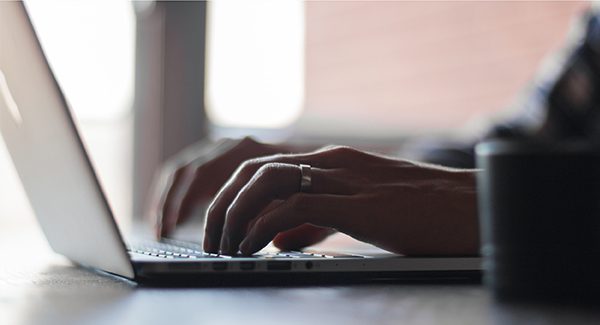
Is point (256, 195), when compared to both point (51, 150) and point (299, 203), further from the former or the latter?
point (51, 150)

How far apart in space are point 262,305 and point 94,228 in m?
0.20

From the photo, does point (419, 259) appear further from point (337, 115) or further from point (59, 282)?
point (337, 115)

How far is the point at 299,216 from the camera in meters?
0.80

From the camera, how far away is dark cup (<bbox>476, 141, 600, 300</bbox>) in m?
0.51

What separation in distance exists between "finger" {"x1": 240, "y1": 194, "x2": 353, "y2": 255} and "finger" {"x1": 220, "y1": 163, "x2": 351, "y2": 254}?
1 cm

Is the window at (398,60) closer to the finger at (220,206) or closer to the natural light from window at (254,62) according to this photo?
the natural light from window at (254,62)

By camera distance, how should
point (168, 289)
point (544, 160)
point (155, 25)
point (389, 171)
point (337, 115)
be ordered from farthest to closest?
point (337, 115) → point (155, 25) → point (389, 171) → point (168, 289) → point (544, 160)

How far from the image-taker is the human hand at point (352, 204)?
0.80 meters

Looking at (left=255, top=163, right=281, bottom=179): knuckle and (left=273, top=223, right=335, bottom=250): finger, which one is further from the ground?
(left=255, top=163, right=281, bottom=179): knuckle

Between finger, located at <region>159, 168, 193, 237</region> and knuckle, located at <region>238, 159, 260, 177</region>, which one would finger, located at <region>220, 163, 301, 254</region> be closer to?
knuckle, located at <region>238, 159, 260, 177</region>

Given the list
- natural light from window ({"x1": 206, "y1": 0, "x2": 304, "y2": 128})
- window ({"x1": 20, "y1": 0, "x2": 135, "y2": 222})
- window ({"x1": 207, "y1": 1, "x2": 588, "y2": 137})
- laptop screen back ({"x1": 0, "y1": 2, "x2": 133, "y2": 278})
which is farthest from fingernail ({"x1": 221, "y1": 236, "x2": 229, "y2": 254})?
window ({"x1": 207, "y1": 1, "x2": 588, "y2": 137})

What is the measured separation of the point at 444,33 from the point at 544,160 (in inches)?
107

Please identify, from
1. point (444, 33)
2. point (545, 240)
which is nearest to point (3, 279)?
point (545, 240)

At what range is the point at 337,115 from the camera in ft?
10.2
